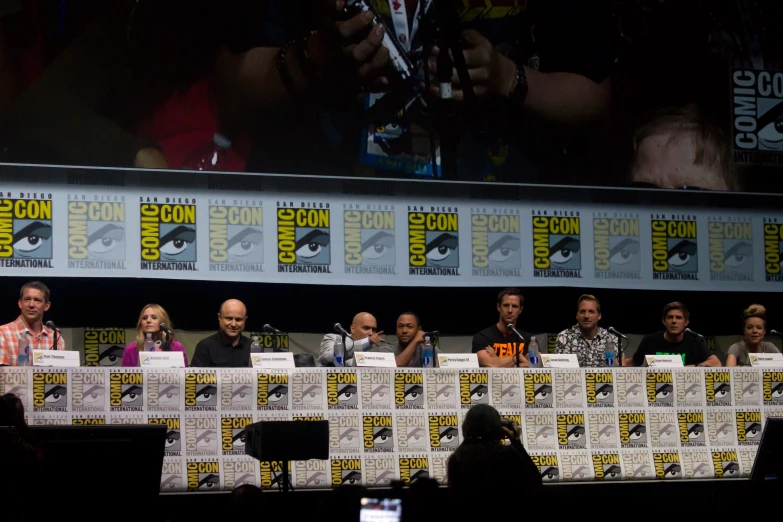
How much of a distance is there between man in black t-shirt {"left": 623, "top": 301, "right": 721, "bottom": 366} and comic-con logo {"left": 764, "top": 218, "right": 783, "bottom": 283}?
1.96 meters

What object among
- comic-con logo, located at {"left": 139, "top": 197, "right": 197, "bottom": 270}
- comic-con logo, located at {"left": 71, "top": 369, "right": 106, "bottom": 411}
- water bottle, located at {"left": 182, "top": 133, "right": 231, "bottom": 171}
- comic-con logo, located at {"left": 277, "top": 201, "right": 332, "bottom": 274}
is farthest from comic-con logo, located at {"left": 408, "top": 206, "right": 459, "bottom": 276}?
comic-con logo, located at {"left": 71, "top": 369, "right": 106, "bottom": 411}

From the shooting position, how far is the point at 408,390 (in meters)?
6.13

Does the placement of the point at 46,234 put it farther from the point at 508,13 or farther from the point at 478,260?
the point at 508,13

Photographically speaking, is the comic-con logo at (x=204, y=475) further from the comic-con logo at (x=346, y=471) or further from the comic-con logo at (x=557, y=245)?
the comic-con logo at (x=557, y=245)

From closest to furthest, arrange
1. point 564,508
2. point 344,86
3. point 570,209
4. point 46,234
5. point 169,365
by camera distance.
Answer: point 564,508 < point 169,365 < point 46,234 < point 344,86 < point 570,209

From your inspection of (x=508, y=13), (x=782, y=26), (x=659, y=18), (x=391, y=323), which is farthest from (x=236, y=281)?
(x=782, y=26)

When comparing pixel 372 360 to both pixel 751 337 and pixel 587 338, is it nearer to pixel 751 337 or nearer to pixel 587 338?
pixel 587 338

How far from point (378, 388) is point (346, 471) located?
52 centimetres

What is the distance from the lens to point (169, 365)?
19.5ft

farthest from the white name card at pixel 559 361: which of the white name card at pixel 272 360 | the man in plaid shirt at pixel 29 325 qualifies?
the man in plaid shirt at pixel 29 325

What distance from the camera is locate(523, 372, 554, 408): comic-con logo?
6.25 meters

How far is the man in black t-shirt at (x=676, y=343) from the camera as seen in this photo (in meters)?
7.12

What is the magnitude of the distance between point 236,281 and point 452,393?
8.17 feet

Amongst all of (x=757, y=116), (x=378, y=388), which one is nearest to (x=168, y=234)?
(x=378, y=388)
